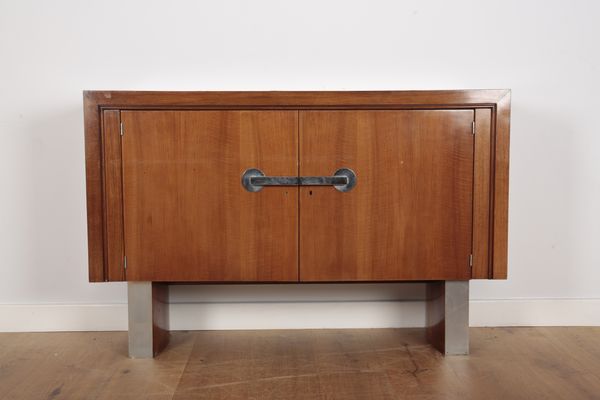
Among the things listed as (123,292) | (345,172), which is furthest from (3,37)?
(345,172)

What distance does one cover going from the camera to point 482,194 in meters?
1.39

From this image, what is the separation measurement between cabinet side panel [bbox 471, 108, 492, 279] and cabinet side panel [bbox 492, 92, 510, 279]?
18 mm

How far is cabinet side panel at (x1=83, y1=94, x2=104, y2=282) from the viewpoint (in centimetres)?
136

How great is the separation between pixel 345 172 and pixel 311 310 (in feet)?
1.92

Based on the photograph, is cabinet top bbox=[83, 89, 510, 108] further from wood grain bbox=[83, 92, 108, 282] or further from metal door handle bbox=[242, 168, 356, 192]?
metal door handle bbox=[242, 168, 356, 192]

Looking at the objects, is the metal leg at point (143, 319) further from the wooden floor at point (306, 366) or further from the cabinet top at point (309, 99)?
the cabinet top at point (309, 99)

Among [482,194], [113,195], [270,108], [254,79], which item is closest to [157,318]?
[113,195]

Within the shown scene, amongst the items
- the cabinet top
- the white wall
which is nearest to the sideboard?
the cabinet top

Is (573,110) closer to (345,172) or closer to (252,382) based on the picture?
(345,172)

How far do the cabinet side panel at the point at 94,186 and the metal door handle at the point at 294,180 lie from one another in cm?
39

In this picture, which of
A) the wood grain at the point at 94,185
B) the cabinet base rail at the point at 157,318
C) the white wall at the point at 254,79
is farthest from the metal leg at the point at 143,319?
the white wall at the point at 254,79

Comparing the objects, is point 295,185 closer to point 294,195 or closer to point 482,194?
point 294,195

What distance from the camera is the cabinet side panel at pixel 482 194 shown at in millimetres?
1376

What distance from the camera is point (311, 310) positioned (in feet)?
5.74
